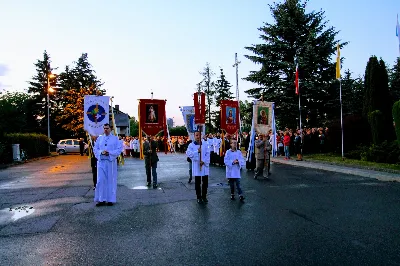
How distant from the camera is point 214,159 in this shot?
2277cm

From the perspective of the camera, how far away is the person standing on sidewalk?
9.67 metres

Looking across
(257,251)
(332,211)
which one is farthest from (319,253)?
(332,211)

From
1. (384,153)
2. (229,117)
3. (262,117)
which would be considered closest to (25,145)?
(229,117)

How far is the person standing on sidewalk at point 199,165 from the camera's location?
9672 mm

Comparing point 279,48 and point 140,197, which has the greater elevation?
point 279,48

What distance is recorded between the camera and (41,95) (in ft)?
216

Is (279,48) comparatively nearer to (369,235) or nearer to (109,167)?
(109,167)

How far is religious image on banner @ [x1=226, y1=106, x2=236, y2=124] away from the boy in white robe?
12.2m

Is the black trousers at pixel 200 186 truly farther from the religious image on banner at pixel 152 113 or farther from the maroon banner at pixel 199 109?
the religious image on banner at pixel 152 113

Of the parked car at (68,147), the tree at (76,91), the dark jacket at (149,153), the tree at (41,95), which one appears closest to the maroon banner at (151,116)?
the dark jacket at (149,153)

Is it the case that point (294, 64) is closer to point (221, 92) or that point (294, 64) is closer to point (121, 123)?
point (221, 92)

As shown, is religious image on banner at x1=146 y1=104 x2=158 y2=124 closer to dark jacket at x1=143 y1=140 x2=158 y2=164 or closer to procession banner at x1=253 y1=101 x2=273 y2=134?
dark jacket at x1=143 y1=140 x2=158 y2=164

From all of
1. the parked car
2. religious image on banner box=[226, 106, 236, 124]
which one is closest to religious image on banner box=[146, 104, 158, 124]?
religious image on banner box=[226, 106, 236, 124]

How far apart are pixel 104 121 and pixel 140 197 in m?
5.30
